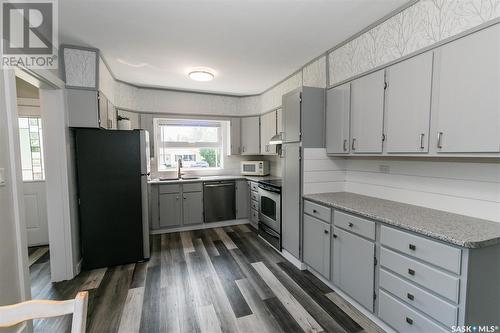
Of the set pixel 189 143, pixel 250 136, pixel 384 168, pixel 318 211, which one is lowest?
pixel 318 211

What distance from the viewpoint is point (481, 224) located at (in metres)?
1.57

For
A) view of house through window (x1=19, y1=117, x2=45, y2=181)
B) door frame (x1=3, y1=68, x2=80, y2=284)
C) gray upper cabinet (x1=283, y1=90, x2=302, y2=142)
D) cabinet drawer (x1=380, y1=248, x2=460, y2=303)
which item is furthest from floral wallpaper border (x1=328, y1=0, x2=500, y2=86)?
view of house through window (x1=19, y1=117, x2=45, y2=181)

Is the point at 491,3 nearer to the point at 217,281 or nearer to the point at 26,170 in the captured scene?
the point at 217,281

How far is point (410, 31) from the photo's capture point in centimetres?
189

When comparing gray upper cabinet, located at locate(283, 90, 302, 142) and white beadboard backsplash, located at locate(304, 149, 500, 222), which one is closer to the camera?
white beadboard backsplash, located at locate(304, 149, 500, 222)

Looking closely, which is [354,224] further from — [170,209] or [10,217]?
[170,209]

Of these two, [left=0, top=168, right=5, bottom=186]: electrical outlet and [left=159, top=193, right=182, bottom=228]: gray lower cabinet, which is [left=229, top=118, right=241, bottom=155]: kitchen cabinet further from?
[left=0, top=168, right=5, bottom=186]: electrical outlet

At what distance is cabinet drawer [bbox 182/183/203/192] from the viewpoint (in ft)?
13.6

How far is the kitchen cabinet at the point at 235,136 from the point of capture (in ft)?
15.8

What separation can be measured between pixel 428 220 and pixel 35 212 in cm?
489

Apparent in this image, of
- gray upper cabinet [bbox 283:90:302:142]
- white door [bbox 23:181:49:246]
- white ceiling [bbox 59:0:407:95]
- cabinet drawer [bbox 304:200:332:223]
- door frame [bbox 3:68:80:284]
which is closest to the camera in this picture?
white ceiling [bbox 59:0:407:95]

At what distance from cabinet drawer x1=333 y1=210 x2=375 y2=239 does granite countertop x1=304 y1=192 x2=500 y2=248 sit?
61 millimetres

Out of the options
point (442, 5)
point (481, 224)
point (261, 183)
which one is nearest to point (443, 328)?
point (481, 224)

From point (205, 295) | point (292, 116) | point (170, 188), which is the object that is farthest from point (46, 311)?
point (170, 188)
